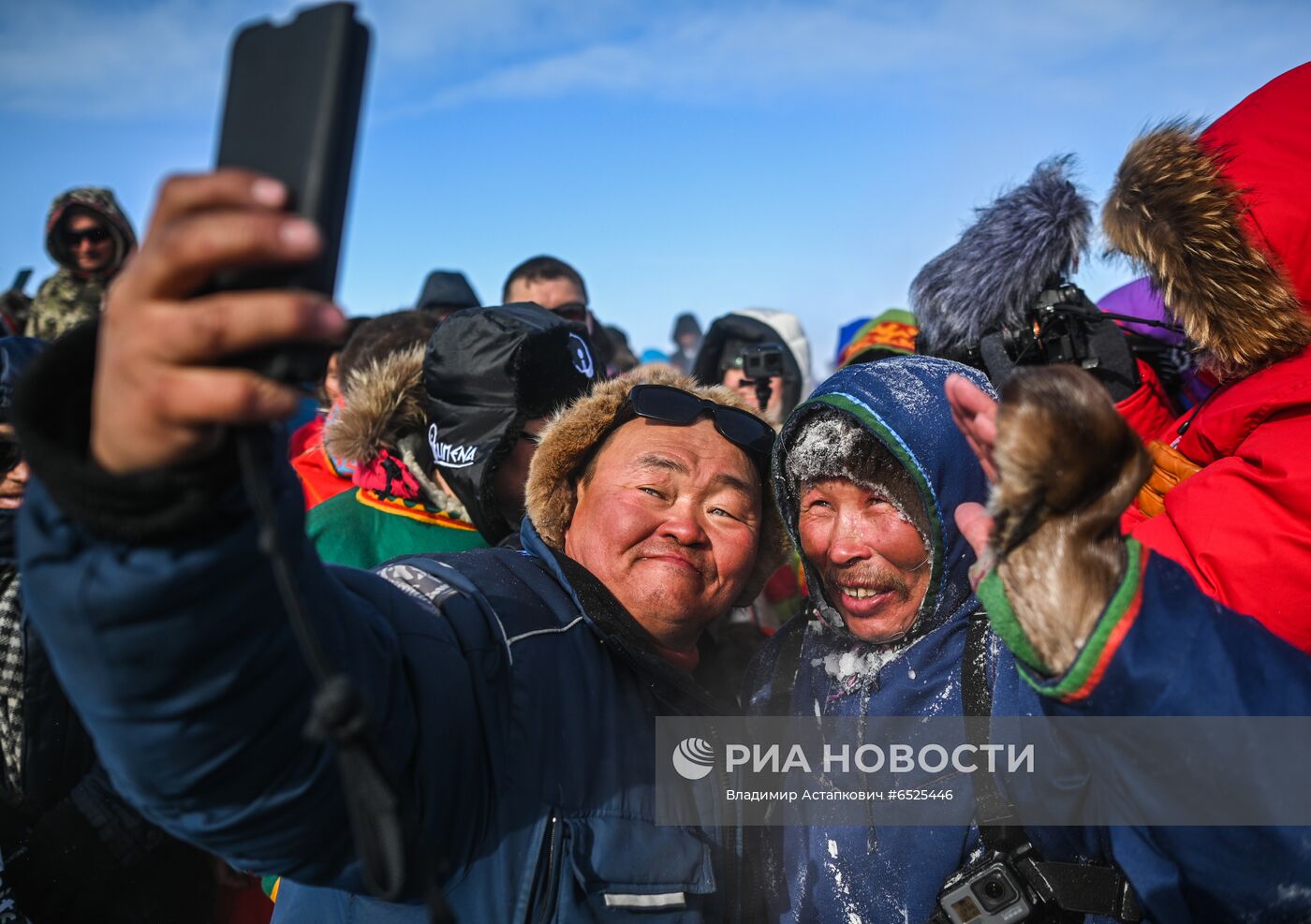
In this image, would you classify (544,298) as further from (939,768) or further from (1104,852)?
(1104,852)

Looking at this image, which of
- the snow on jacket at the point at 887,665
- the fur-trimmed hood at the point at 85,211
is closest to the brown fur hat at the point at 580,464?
the snow on jacket at the point at 887,665

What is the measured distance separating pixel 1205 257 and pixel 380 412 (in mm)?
2311

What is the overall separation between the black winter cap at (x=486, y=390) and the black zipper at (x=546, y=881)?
1.29 metres

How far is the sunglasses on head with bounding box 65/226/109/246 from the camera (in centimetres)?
478

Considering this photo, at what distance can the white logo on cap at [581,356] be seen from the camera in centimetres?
294

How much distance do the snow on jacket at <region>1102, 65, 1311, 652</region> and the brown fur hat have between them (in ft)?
3.10

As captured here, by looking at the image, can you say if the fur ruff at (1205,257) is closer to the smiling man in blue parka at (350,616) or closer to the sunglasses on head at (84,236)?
the smiling man in blue parka at (350,616)

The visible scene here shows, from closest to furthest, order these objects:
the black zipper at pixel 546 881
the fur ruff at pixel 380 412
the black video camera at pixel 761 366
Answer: the black zipper at pixel 546 881, the fur ruff at pixel 380 412, the black video camera at pixel 761 366

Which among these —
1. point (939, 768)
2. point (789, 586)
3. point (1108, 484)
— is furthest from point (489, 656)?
point (789, 586)

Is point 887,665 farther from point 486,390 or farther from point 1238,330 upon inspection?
point 486,390

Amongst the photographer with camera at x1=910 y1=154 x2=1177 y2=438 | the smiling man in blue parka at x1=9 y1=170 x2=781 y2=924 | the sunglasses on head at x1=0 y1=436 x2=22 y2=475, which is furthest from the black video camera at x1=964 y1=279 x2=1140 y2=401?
the sunglasses on head at x1=0 y1=436 x2=22 y2=475

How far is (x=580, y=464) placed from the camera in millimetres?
2453

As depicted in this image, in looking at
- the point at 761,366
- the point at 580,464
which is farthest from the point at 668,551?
the point at 761,366

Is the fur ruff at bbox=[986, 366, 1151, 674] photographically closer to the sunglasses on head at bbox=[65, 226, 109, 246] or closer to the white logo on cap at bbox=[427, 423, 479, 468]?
the white logo on cap at bbox=[427, 423, 479, 468]
